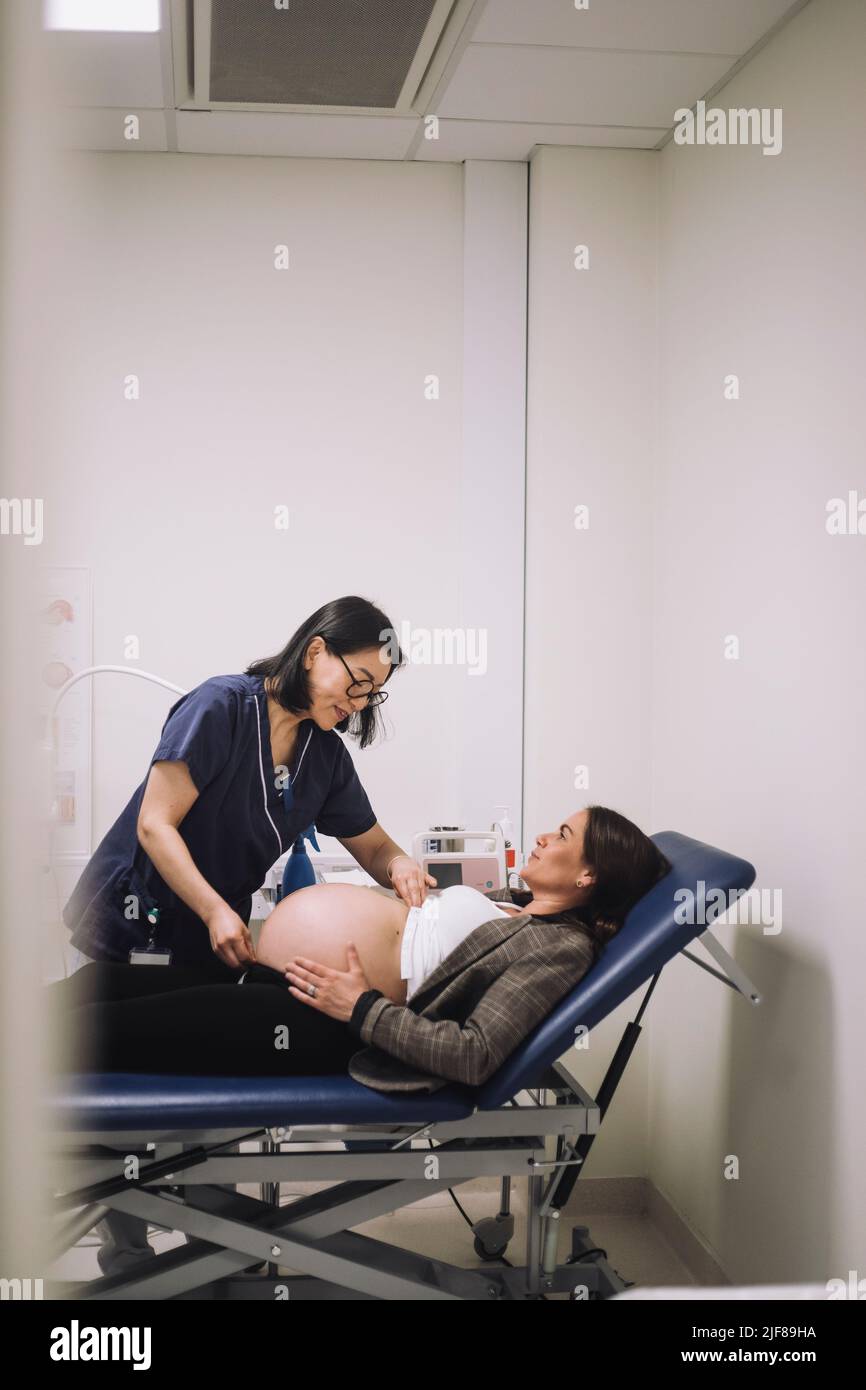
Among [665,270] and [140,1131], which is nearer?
[140,1131]

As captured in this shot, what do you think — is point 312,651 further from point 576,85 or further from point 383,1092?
point 576,85

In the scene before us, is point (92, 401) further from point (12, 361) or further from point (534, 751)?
point (534, 751)

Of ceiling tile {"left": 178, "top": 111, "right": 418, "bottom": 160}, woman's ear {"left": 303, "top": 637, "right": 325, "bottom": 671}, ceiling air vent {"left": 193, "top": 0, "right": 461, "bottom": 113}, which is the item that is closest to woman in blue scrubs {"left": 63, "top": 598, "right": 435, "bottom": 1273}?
woman's ear {"left": 303, "top": 637, "right": 325, "bottom": 671}

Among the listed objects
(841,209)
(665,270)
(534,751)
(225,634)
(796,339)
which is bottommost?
(534,751)

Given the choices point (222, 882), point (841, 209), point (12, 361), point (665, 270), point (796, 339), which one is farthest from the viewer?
point (665, 270)

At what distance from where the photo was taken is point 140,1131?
1.54 metres

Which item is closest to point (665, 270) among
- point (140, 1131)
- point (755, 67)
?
point (755, 67)

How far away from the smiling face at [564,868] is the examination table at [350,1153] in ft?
0.49

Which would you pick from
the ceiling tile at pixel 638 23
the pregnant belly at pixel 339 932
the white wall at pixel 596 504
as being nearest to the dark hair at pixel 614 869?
the pregnant belly at pixel 339 932

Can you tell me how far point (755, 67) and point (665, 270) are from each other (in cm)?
51

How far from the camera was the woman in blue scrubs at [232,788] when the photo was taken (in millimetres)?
1906

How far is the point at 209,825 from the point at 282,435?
44.6 inches
